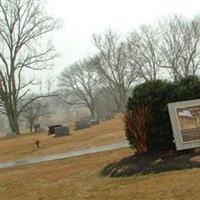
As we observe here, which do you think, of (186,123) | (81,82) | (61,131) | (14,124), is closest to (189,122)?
(186,123)

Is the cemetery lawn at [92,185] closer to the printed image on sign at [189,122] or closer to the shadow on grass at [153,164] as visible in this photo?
the shadow on grass at [153,164]

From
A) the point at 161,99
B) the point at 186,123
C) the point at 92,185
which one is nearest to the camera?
the point at 92,185

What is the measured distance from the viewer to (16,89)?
56.3 meters

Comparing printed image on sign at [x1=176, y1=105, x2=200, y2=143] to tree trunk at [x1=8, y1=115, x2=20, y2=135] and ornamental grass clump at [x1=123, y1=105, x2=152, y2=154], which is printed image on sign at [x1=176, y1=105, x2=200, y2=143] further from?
tree trunk at [x1=8, y1=115, x2=20, y2=135]

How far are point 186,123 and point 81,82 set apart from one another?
83.0m

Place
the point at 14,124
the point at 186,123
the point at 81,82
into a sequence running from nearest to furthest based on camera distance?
the point at 186,123 → the point at 14,124 → the point at 81,82

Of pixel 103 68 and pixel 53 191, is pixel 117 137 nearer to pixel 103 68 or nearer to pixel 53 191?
pixel 53 191

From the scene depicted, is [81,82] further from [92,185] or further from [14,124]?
[92,185]

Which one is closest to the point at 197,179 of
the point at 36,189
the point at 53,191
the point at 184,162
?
the point at 184,162

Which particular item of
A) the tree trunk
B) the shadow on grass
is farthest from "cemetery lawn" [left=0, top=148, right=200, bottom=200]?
the tree trunk

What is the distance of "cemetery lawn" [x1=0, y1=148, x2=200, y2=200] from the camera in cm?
946

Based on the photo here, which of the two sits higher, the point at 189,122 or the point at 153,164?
the point at 189,122

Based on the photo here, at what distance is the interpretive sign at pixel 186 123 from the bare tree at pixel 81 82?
78.0 m

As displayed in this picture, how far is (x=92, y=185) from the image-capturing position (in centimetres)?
1179
